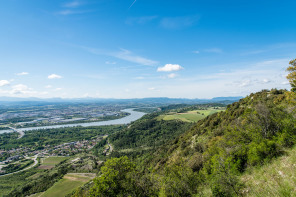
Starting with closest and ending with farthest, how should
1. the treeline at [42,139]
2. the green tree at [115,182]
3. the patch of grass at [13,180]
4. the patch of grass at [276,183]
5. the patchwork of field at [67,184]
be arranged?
the patch of grass at [276,183], the green tree at [115,182], the patchwork of field at [67,184], the patch of grass at [13,180], the treeline at [42,139]

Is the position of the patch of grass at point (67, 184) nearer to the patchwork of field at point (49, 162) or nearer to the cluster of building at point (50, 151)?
the patchwork of field at point (49, 162)

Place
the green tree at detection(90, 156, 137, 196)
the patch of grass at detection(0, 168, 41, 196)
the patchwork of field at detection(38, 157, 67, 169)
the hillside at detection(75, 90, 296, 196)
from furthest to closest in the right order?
the patchwork of field at detection(38, 157, 67, 169)
the patch of grass at detection(0, 168, 41, 196)
the green tree at detection(90, 156, 137, 196)
the hillside at detection(75, 90, 296, 196)

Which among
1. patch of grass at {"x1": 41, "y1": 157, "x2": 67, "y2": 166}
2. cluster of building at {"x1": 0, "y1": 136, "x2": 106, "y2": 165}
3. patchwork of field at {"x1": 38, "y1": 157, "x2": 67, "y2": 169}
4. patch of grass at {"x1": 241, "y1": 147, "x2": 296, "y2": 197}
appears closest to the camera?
patch of grass at {"x1": 241, "y1": 147, "x2": 296, "y2": 197}

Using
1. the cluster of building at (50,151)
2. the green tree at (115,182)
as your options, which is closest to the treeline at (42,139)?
the cluster of building at (50,151)

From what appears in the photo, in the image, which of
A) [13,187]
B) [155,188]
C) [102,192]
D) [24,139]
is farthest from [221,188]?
[24,139]

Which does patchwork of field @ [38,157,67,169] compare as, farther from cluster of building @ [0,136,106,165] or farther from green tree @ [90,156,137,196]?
green tree @ [90,156,137,196]

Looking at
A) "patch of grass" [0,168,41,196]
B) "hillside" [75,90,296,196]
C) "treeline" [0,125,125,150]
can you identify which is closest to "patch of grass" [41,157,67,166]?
"patch of grass" [0,168,41,196]

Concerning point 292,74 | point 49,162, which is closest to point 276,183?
point 292,74
